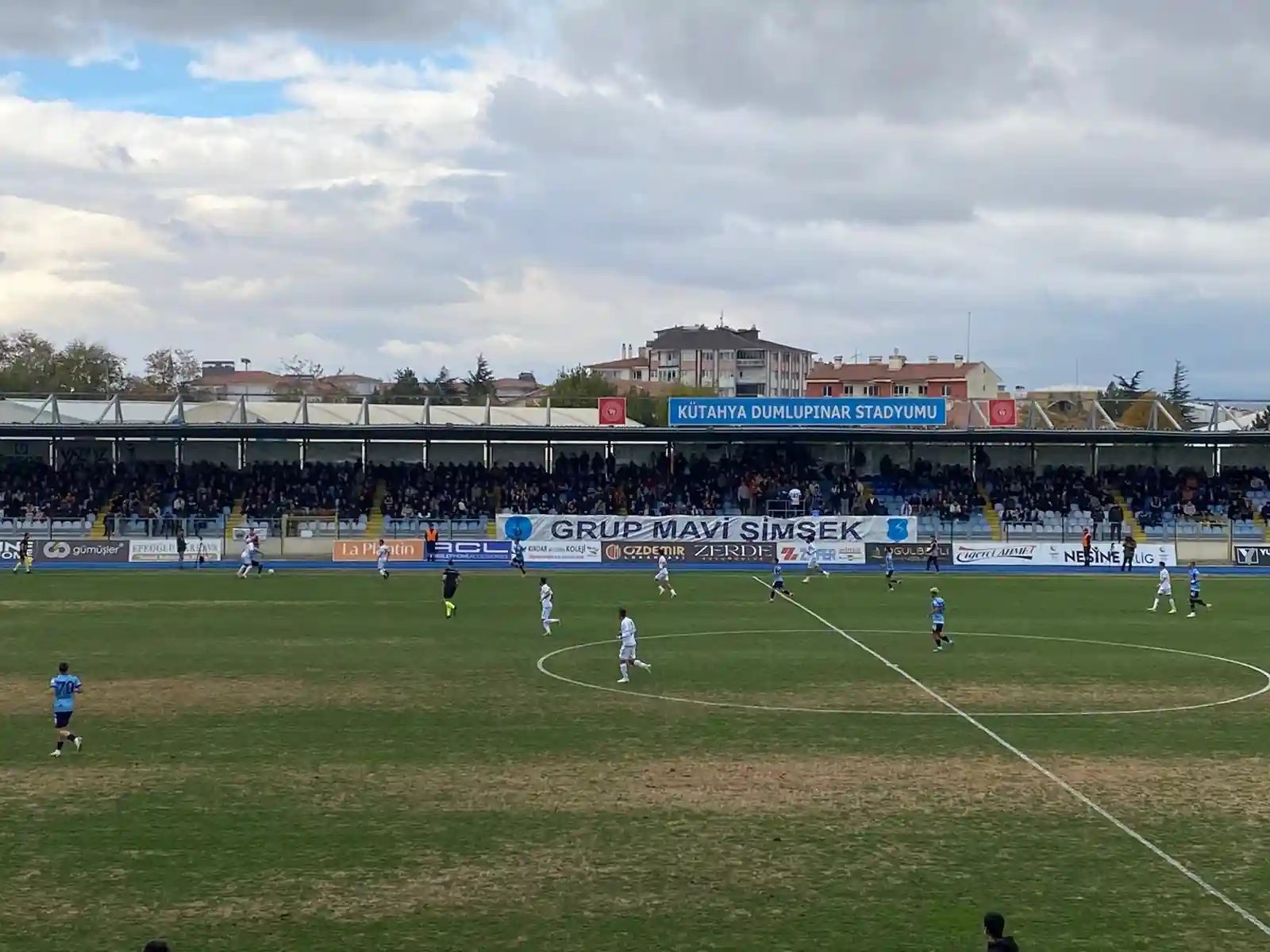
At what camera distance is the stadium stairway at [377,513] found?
220 feet

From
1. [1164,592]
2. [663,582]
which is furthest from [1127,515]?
[663,582]

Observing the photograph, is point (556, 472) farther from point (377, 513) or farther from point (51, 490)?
point (51, 490)

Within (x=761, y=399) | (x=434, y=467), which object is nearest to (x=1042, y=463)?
(x=761, y=399)

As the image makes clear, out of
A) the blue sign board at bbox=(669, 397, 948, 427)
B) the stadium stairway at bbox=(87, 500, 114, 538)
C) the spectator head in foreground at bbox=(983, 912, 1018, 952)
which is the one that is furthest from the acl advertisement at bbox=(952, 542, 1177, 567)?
the spectator head in foreground at bbox=(983, 912, 1018, 952)

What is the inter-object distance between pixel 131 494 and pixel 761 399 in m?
35.6

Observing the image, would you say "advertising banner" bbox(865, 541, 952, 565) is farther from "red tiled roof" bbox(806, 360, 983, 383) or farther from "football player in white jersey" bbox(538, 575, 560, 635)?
"red tiled roof" bbox(806, 360, 983, 383)

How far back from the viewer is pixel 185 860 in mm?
15469

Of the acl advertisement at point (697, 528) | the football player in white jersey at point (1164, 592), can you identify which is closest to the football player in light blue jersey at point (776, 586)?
the football player in white jersey at point (1164, 592)

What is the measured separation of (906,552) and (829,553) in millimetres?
4009

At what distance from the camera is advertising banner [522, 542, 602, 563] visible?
208ft

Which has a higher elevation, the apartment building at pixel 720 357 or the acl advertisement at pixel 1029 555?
the apartment building at pixel 720 357

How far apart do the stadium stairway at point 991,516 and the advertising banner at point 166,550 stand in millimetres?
39863

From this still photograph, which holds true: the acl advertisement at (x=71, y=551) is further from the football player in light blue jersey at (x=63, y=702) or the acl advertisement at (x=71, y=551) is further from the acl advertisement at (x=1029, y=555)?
the football player in light blue jersey at (x=63, y=702)

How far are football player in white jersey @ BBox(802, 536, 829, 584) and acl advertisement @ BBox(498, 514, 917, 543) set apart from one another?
2.73 feet
